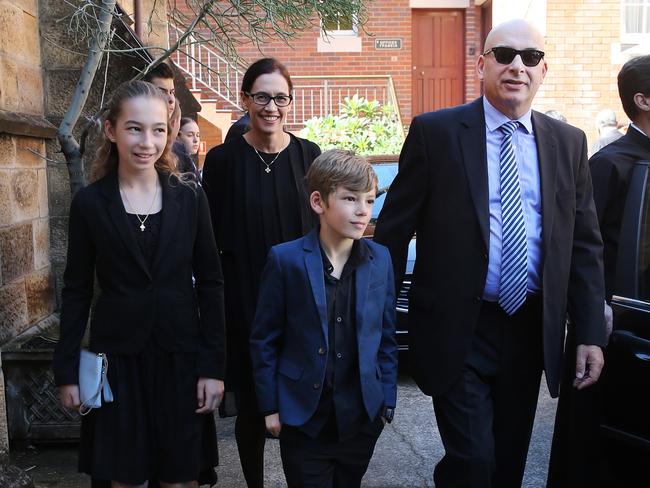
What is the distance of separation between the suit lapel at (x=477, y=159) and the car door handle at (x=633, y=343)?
735 millimetres

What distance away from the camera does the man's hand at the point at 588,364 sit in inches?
125

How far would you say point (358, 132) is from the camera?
13.4m

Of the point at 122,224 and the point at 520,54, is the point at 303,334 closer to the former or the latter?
the point at 122,224

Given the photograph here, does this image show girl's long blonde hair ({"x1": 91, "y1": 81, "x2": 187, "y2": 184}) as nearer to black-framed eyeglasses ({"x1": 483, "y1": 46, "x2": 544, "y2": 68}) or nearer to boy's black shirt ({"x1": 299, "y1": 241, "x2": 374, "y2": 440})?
boy's black shirt ({"x1": 299, "y1": 241, "x2": 374, "y2": 440})

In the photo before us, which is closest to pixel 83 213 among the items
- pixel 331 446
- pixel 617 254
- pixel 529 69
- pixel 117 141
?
pixel 117 141

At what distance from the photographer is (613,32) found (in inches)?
611

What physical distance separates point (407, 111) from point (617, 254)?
1434cm

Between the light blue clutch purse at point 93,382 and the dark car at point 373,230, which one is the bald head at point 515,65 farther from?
the dark car at point 373,230

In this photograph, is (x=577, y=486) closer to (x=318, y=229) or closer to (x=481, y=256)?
(x=481, y=256)

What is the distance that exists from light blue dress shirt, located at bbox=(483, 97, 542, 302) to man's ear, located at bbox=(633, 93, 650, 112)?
2.92 feet

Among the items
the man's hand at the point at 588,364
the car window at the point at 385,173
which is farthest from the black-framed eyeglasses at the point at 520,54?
the car window at the point at 385,173

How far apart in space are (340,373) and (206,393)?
530 mm

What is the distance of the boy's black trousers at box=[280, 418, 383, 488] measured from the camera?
2.88m

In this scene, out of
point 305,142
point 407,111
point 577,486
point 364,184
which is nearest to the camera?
point 364,184
